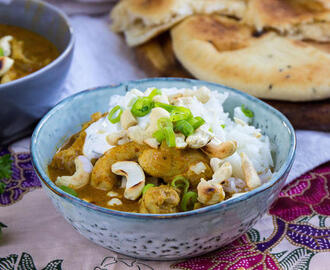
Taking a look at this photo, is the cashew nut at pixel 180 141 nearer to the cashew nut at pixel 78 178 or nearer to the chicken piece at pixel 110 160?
the chicken piece at pixel 110 160

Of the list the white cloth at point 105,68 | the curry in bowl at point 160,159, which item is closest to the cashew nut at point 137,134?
the curry in bowl at point 160,159

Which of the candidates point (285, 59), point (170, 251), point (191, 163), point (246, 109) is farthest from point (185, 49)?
point (170, 251)

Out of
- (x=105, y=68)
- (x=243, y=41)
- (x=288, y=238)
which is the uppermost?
(x=243, y=41)

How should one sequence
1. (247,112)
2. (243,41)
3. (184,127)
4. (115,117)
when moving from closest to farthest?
(184,127), (115,117), (247,112), (243,41)

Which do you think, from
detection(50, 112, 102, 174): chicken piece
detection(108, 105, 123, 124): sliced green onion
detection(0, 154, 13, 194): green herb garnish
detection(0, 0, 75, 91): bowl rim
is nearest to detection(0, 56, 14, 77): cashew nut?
detection(0, 0, 75, 91): bowl rim

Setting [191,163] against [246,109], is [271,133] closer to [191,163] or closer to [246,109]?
[246,109]

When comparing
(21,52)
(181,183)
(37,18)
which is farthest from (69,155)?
(37,18)

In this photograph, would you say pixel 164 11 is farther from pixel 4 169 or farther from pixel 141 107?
pixel 4 169
